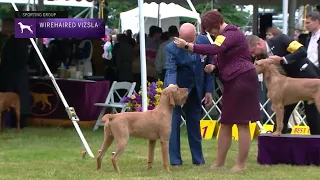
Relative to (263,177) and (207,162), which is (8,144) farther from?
(263,177)

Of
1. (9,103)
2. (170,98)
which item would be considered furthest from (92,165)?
(9,103)

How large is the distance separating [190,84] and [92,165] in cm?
140

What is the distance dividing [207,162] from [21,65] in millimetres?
4553

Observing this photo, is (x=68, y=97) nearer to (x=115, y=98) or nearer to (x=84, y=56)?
(x=115, y=98)

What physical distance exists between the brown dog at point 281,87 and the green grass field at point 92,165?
26.7 inches

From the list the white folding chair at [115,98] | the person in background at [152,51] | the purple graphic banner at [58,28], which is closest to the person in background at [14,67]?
the white folding chair at [115,98]

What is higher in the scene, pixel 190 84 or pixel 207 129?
pixel 190 84

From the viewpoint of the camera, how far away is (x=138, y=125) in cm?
739

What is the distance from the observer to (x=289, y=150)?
8.21 m

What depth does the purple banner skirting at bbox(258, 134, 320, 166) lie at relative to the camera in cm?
813

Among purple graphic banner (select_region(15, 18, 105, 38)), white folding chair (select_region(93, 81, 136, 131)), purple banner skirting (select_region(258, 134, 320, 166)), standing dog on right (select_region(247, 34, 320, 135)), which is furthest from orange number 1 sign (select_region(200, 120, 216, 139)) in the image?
purple banner skirting (select_region(258, 134, 320, 166))

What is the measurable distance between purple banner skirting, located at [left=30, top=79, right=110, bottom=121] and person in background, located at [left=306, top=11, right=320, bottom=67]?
434 cm

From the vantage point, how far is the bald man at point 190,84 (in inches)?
310

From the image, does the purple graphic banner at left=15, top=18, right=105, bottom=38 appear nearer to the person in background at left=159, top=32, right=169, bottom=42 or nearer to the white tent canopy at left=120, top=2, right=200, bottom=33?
the person in background at left=159, top=32, right=169, bottom=42
